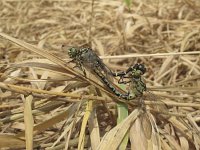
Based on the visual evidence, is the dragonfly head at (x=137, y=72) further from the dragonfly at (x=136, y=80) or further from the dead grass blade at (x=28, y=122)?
the dead grass blade at (x=28, y=122)

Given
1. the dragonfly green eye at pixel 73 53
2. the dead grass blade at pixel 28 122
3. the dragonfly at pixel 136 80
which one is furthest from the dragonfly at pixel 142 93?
the dead grass blade at pixel 28 122

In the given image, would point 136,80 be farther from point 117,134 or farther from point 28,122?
point 28,122

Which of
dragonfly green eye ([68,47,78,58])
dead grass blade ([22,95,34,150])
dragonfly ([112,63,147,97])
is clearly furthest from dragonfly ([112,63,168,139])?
dead grass blade ([22,95,34,150])

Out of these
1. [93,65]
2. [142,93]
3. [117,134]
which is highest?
[93,65]

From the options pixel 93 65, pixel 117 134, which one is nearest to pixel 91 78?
pixel 93 65

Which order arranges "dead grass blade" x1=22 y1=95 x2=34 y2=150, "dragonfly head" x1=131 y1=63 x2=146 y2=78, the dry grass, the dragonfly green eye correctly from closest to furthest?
"dead grass blade" x1=22 y1=95 x2=34 y2=150 → the dry grass → "dragonfly head" x1=131 y1=63 x2=146 y2=78 → the dragonfly green eye

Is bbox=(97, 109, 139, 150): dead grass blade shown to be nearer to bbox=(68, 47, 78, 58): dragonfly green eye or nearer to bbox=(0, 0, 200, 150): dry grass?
bbox=(0, 0, 200, 150): dry grass
